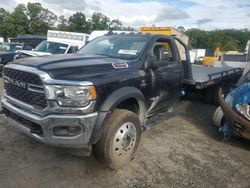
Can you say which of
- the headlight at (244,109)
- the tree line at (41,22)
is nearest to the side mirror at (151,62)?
the headlight at (244,109)

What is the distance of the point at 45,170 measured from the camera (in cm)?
407

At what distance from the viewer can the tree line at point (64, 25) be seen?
69.4 metres

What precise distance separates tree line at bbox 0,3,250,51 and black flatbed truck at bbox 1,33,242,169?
192 ft

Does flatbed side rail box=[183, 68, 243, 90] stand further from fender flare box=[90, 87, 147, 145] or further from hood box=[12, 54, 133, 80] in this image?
hood box=[12, 54, 133, 80]

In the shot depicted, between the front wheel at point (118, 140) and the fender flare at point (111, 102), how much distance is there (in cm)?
14

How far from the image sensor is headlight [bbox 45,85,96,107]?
348 cm

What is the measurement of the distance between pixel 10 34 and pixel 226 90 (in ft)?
222

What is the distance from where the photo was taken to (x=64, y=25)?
8488cm

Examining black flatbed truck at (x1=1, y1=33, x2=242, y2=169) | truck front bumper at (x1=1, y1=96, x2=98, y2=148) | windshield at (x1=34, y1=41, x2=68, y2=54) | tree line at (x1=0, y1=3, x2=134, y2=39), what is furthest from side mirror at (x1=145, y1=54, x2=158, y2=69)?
tree line at (x1=0, y1=3, x2=134, y2=39)

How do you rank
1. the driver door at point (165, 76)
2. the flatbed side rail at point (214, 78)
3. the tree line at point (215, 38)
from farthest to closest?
the tree line at point (215, 38), the flatbed side rail at point (214, 78), the driver door at point (165, 76)

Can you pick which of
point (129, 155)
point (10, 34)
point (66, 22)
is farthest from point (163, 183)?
point (66, 22)

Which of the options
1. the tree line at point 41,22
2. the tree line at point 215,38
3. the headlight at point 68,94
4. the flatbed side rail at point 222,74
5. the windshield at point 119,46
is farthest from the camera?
the tree line at point 215,38

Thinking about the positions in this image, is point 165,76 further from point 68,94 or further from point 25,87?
point 25,87

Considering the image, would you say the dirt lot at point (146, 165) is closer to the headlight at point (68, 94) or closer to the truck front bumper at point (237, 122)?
the truck front bumper at point (237, 122)
